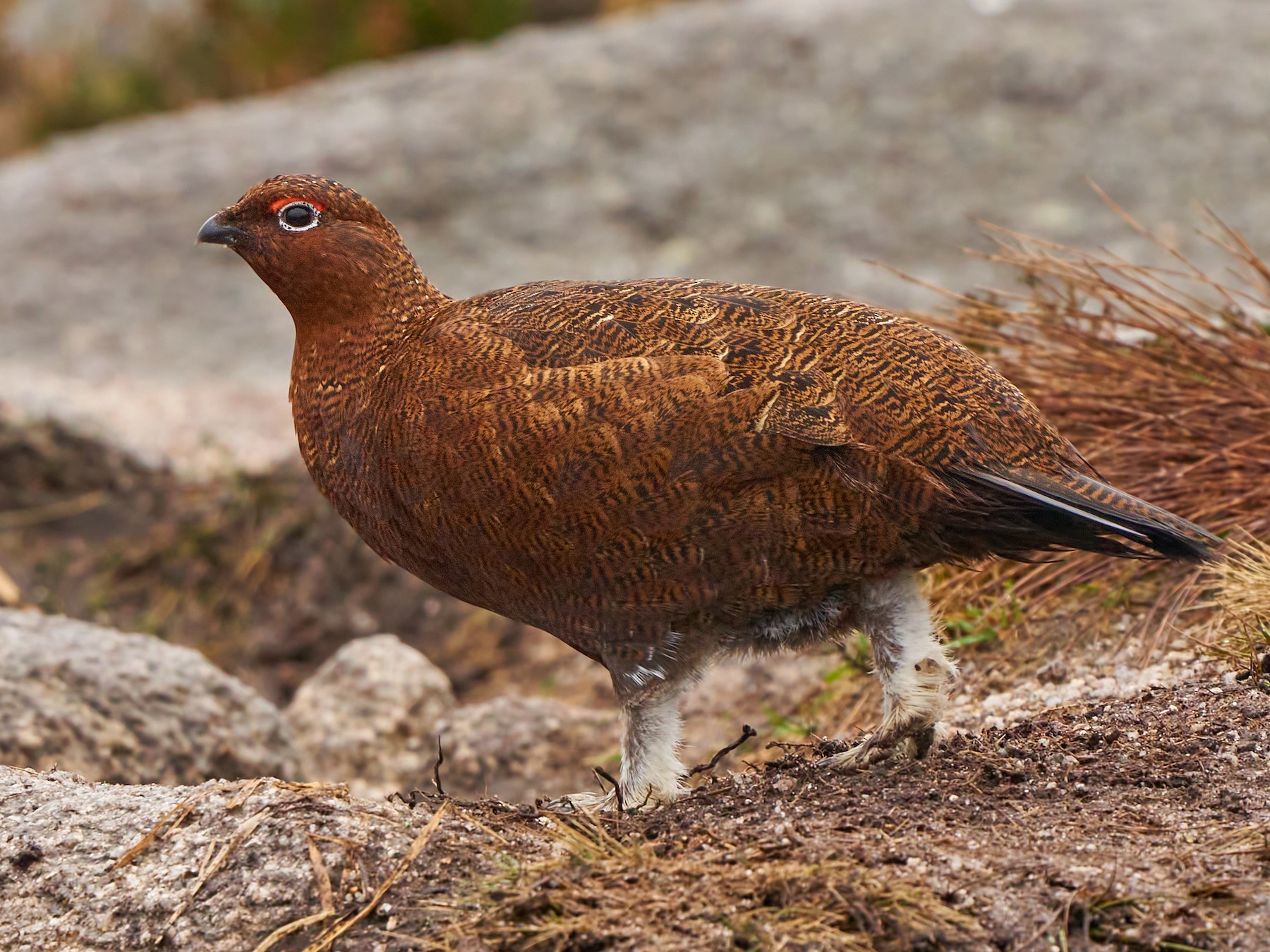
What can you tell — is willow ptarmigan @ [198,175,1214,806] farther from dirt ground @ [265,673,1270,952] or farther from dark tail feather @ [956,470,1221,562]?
dirt ground @ [265,673,1270,952]

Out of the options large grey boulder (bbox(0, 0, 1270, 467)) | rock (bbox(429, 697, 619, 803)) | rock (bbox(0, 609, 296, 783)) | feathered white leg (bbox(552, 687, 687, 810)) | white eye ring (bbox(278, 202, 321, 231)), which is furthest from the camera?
large grey boulder (bbox(0, 0, 1270, 467))

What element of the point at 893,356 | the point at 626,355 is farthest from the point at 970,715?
the point at 626,355

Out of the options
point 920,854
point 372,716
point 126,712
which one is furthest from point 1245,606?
point 126,712

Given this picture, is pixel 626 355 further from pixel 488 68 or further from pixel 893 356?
pixel 488 68

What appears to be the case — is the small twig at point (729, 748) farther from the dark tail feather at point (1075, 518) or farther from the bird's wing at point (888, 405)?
the dark tail feather at point (1075, 518)

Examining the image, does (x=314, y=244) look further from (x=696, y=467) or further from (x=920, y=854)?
(x=920, y=854)

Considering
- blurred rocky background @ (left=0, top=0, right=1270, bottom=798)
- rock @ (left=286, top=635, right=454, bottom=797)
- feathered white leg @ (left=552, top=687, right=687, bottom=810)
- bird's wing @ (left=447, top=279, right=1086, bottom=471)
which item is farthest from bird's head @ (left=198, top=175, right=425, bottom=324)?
blurred rocky background @ (left=0, top=0, right=1270, bottom=798)
